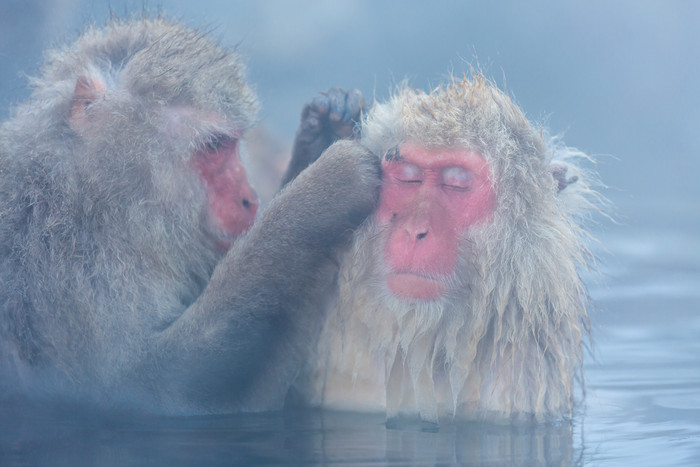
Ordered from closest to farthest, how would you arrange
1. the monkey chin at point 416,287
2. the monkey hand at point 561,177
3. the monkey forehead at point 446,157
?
1. the monkey chin at point 416,287
2. the monkey forehead at point 446,157
3. the monkey hand at point 561,177

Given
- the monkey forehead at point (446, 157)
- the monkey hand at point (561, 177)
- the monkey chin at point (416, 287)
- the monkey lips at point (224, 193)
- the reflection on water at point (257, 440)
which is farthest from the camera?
the monkey lips at point (224, 193)

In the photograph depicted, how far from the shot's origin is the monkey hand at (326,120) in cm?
367

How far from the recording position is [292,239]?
316 cm

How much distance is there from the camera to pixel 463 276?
3070 millimetres

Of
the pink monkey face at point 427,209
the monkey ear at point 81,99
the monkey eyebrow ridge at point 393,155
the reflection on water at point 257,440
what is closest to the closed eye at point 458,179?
the pink monkey face at point 427,209

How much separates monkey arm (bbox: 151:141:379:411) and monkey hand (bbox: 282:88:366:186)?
1.45ft

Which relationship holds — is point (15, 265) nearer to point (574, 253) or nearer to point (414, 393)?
point (414, 393)

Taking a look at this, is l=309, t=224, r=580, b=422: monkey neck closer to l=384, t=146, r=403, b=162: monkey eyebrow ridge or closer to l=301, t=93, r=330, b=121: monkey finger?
l=384, t=146, r=403, b=162: monkey eyebrow ridge

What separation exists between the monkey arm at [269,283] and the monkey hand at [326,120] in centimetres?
44

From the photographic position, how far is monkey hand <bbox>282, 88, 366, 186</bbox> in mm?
3666

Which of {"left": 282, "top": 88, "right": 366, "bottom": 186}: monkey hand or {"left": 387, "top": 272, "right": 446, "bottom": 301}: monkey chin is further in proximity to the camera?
{"left": 282, "top": 88, "right": 366, "bottom": 186}: monkey hand

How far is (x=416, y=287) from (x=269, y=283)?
0.55 metres

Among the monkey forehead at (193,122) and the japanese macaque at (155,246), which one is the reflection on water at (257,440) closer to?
the japanese macaque at (155,246)

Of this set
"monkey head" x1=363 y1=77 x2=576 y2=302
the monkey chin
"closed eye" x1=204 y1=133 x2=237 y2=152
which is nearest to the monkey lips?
"closed eye" x1=204 y1=133 x2=237 y2=152
